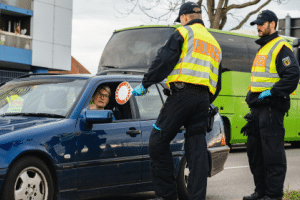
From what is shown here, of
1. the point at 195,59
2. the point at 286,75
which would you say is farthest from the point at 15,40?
the point at 195,59

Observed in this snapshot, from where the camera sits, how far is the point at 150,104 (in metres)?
6.16

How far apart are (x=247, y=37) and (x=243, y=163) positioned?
5.10 metres

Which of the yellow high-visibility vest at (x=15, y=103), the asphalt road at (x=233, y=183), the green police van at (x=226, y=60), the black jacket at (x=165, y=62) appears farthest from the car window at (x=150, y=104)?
the green police van at (x=226, y=60)

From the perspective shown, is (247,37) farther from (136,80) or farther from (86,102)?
(86,102)

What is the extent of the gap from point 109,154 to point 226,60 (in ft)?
30.5

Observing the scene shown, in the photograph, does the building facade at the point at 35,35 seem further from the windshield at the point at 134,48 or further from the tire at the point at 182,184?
the tire at the point at 182,184

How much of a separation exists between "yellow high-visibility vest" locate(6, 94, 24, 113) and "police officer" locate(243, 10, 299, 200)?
245cm

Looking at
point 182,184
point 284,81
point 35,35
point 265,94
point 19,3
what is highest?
point 19,3

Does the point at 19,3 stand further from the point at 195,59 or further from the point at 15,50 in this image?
the point at 195,59

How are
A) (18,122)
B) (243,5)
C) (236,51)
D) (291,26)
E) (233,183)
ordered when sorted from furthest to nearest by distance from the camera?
(243,5)
(291,26)
(236,51)
(233,183)
(18,122)

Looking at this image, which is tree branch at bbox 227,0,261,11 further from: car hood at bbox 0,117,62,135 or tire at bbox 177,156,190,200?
car hood at bbox 0,117,62,135

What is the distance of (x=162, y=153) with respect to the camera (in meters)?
4.62

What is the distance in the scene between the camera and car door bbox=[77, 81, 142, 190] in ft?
16.8

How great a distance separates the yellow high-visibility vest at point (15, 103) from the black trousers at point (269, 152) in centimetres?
249
